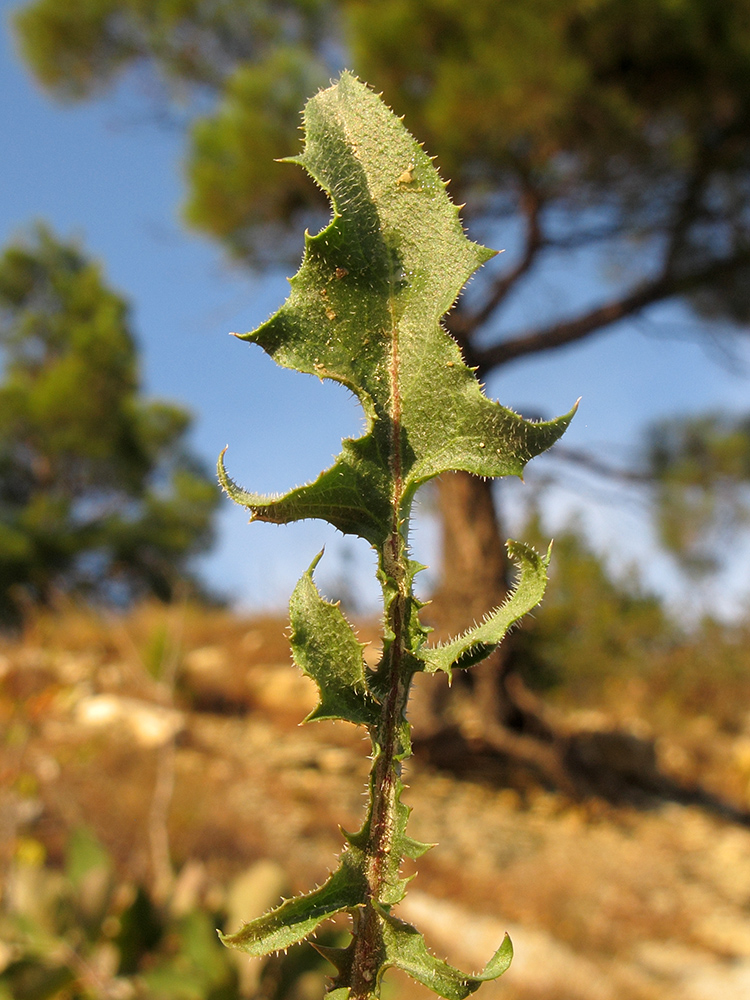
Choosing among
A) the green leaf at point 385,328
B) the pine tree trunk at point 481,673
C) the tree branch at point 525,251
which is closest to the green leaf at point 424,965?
the green leaf at point 385,328

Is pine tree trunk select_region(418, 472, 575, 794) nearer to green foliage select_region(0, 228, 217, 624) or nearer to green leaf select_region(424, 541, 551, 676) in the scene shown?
green leaf select_region(424, 541, 551, 676)

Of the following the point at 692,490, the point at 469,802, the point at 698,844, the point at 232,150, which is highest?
the point at 692,490

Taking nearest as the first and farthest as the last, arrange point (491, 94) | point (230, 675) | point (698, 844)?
point (698, 844), point (491, 94), point (230, 675)

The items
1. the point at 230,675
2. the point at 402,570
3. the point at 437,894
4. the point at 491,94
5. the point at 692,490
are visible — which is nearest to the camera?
the point at 402,570

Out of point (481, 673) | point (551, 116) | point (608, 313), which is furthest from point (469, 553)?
point (551, 116)

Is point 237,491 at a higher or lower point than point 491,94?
lower

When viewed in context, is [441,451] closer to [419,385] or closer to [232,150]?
[419,385]

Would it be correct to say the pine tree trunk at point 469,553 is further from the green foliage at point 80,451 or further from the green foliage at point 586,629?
the green foliage at point 80,451

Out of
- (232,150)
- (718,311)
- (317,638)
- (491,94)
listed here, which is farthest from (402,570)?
(718,311)
